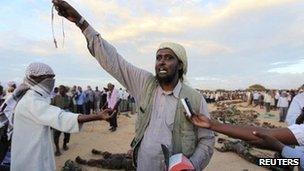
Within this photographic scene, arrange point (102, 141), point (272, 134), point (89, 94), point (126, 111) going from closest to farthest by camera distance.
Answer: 1. point (272, 134)
2. point (102, 141)
3. point (89, 94)
4. point (126, 111)

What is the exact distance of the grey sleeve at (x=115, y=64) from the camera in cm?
405

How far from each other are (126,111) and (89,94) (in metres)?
6.45

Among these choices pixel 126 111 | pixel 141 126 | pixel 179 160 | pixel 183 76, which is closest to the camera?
pixel 179 160

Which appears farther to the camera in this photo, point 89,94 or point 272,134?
point 89,94

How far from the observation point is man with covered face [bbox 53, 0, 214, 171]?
397cm

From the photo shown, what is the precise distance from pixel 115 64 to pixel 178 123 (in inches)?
31.6

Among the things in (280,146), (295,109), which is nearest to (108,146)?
(295,109)

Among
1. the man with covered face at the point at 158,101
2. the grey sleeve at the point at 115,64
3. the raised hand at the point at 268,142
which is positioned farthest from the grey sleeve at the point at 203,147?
the raised hand at the point at 268,142

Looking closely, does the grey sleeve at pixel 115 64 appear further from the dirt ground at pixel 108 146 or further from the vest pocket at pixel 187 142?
the dirt ground at pixel 108 146

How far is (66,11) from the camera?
12.9ft

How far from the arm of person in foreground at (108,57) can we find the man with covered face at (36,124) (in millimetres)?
511

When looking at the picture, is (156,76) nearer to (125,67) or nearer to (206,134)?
(125,67)

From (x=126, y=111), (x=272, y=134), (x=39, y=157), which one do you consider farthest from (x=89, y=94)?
(x=272, y=134)

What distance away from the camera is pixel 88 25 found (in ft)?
13.3
